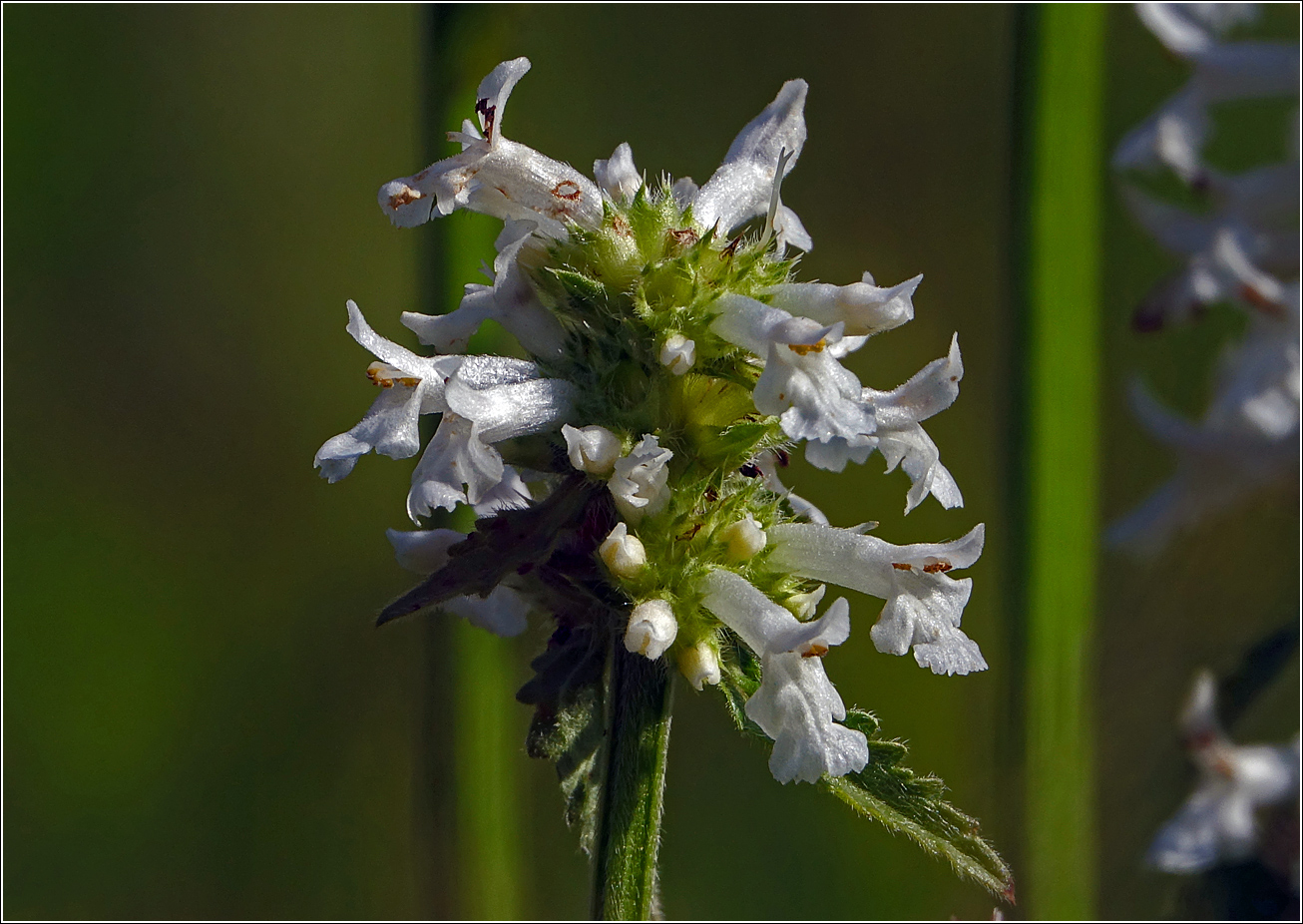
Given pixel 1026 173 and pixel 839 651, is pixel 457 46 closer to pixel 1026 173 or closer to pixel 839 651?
pixel 1026 173

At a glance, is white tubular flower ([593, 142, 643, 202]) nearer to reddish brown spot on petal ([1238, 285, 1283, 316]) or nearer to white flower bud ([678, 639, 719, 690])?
white flower bud ([678, 639, 719, 690])

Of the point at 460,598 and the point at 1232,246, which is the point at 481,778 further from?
the point at 1232,246

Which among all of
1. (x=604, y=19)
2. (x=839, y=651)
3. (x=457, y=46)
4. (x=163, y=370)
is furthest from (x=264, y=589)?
(x=457, y=46)

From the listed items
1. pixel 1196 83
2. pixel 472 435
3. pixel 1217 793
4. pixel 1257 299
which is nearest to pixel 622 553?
pixel 472 435

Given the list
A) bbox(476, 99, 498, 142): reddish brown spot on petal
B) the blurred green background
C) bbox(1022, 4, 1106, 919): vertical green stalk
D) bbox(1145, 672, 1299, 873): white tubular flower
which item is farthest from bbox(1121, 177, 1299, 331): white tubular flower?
bbox(476, 99, 498, 142): reddish brown spot on petal

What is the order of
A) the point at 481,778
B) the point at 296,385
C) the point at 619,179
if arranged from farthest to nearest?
the point at 296,385
the point at 481,778
the point at 619,179
